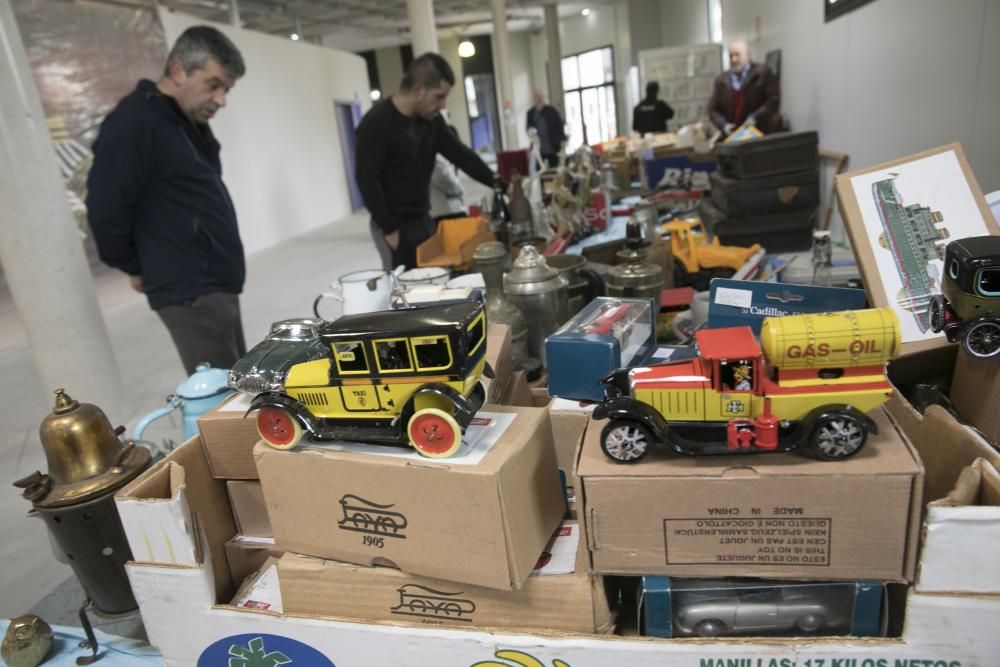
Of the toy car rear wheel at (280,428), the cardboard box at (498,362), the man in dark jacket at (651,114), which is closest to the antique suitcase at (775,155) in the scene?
the cardboard box at (498,362)

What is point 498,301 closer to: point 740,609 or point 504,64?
point 740,609

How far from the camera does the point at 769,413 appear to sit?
3.10 ft

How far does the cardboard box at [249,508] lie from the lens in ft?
4.45

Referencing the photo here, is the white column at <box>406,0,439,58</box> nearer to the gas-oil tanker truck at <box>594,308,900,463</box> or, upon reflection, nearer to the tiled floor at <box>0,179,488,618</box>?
the tiled floor at <box>0,179,488,618</box>

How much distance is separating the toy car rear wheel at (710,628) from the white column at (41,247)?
9.53ft

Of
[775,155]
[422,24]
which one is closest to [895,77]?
[775,155]

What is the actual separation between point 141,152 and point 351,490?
152 cm

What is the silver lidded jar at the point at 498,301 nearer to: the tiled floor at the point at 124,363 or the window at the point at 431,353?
the window at the point at 431,353

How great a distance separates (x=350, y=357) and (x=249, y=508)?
1.71ft

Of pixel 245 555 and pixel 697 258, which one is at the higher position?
pixel 697 258

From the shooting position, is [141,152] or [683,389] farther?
[141,152]

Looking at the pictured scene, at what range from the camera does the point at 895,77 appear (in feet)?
10.9

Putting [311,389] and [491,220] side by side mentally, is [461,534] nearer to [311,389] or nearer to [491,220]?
[311,389]

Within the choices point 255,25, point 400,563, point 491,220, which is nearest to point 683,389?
point 400,563
